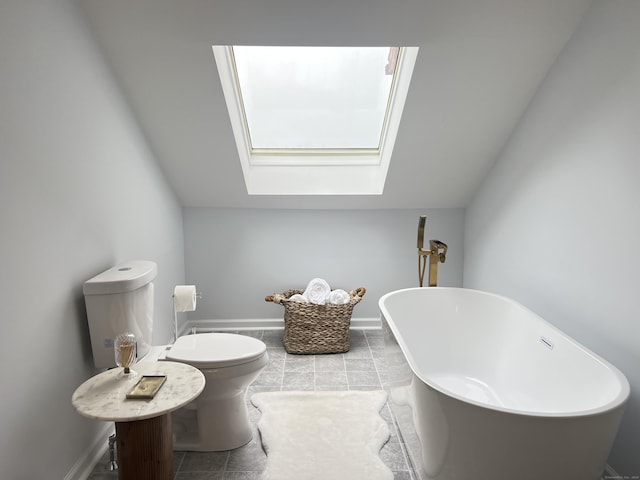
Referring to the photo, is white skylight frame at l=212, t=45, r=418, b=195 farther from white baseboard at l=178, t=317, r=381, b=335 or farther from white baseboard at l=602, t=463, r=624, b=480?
white baseboard at l=602, t=463, r=624, b=480

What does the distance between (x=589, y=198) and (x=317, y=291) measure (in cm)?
185

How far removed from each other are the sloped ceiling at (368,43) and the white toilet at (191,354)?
966 millimetres

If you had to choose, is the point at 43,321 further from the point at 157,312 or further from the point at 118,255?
the point at 157,312

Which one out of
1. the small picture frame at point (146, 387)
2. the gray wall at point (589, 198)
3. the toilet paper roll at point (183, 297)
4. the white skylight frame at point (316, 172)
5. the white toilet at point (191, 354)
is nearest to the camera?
the small picture frame at point (146, 387)

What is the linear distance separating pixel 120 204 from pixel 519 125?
7.81 feet

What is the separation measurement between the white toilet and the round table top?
223 millimetres

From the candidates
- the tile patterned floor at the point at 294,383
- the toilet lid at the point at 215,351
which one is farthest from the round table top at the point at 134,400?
the tile patterned floor at the point at 294,383

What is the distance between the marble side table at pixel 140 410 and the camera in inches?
62.2

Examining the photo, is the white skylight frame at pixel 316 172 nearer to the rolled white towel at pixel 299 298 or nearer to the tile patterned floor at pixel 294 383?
the rolled white towel at pixel 299 298

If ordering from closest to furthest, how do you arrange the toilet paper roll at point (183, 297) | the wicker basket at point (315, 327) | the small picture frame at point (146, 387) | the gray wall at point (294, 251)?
the small picture frame at point (146, 387), the toilet paper roll at point (183, 297), the wicker basket at point (315, 327), the gray wall at point (294, 251)

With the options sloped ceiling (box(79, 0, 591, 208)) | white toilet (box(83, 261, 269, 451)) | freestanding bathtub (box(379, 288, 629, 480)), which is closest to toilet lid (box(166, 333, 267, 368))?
white toilet (box(83, 261, 269, 451))

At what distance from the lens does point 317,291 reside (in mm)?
3357

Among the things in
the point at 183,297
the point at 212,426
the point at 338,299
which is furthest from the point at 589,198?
the point at 183,297

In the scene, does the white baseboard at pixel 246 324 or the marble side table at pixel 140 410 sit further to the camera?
Result: the white baseboard at pixel 246 324
